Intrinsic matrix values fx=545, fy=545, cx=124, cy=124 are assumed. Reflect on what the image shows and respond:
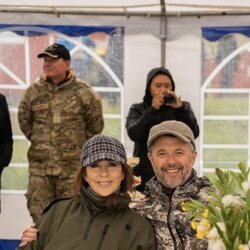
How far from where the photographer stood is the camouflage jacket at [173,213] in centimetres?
190

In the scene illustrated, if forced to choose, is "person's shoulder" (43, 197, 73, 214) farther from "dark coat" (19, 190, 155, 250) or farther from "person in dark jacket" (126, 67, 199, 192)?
"person in dark jacket" (126, 67, 199, 192)

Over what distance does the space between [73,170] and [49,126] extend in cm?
35

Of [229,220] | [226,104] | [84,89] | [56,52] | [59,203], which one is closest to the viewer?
[229,220]

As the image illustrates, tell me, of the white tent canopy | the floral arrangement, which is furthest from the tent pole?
the floral arrangement

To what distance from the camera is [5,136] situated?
378 cm

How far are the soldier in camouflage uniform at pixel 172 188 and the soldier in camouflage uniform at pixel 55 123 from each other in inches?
66.3

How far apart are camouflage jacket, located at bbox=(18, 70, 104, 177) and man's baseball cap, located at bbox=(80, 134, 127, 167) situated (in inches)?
64.9

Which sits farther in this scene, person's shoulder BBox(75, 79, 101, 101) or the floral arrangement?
person's shoulder BBox(75, 79, 101, 101)

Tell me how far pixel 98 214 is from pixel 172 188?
0.93 feet

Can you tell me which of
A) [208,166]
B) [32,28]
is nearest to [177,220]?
[208,166]

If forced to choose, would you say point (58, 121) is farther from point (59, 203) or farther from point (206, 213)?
point (206, 213)

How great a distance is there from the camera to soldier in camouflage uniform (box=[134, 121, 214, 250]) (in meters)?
1.90

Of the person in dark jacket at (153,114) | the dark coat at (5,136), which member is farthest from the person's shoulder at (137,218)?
the dark coat at (5,136)

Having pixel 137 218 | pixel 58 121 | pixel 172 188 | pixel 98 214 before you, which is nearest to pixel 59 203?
pixel 98 214
